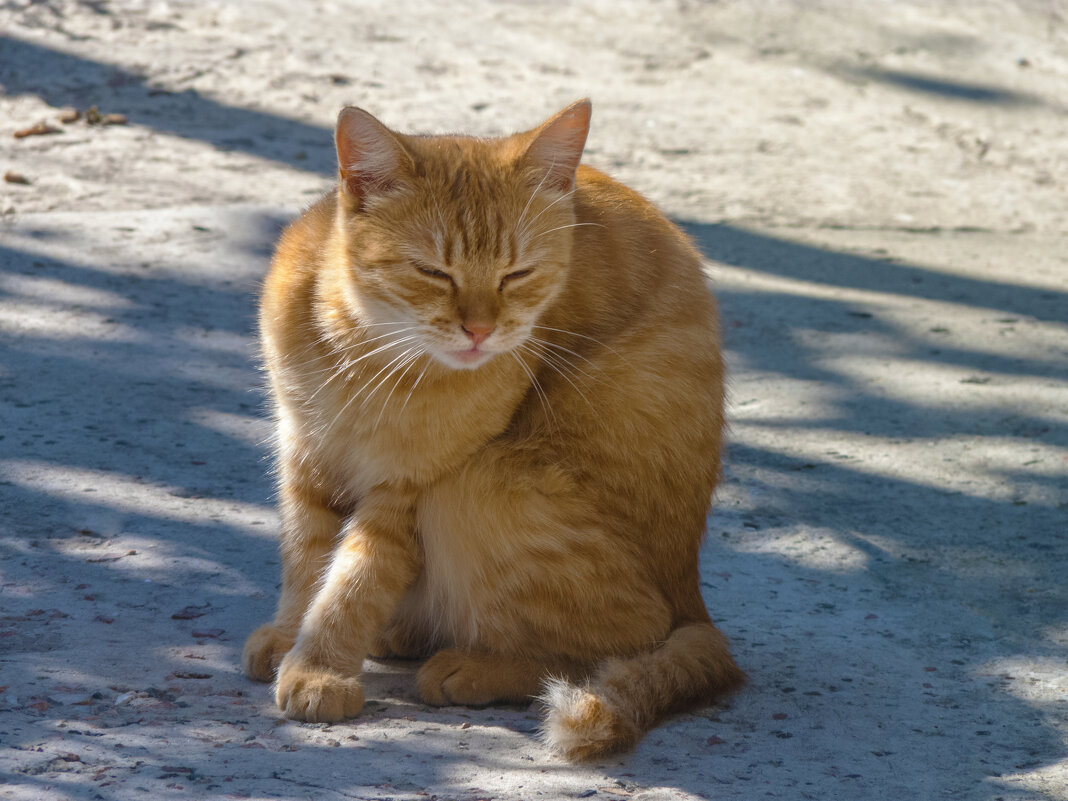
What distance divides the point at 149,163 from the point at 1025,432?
15.0 ft

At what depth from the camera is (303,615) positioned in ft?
10.1

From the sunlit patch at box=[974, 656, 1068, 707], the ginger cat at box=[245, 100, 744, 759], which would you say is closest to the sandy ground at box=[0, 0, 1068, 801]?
the sunlit patch at box=[974, 656, 1068, 707]

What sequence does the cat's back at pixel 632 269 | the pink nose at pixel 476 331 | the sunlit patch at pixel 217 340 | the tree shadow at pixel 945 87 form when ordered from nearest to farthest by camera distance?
the pink nose at pixel 476 331
the cat's back at pixel 632 269
the sunlit patch at pixel 217 340
the tree shadow at pixel 945 87

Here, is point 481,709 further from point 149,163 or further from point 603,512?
point 149,163

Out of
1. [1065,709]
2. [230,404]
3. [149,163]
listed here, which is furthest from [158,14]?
[1065,709]

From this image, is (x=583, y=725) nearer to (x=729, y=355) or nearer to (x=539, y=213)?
(x=539, y=213)

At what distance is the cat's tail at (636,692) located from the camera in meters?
2.63

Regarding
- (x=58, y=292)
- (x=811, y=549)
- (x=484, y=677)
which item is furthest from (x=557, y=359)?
(x=58, y=292)

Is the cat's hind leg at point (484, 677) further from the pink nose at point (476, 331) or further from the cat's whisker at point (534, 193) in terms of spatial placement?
the cat's whisker at point (534, 193)

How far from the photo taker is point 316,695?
2.76 metres

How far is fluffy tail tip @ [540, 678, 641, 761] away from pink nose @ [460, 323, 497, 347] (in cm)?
85

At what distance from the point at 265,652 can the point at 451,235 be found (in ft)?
3.80

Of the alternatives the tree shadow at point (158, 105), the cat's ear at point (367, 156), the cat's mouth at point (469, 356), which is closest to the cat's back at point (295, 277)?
the cat's ear at point (367, 156)

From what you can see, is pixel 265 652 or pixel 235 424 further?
pixel 235 424
